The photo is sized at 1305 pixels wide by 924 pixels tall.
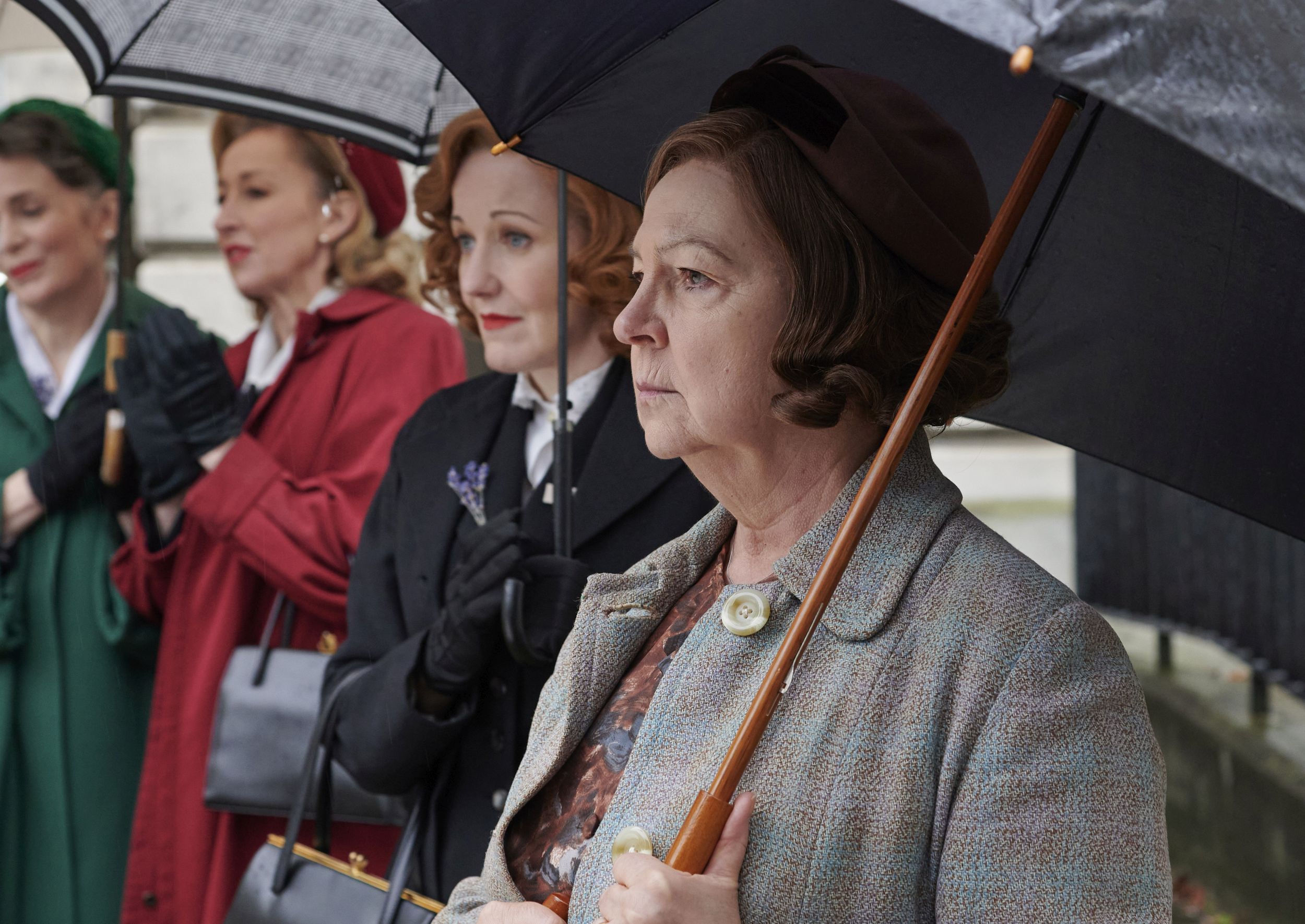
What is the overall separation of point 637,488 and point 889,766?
1.19 metres

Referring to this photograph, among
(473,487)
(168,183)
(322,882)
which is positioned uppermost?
(168,183)

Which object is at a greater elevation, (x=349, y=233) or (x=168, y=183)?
(x=168, y=183)

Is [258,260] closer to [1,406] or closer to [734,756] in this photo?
[1,406]

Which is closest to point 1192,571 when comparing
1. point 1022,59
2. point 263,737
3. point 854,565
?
point 263,737

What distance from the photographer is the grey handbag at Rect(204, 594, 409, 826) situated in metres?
3.00

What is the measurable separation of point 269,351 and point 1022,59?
3.00 meters

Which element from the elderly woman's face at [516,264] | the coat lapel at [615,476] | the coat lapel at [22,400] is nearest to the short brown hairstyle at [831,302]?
the coat lapel at [615,476]

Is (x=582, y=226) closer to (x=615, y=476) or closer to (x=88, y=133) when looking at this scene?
(x=615, y=476)

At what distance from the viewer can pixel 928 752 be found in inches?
56.6

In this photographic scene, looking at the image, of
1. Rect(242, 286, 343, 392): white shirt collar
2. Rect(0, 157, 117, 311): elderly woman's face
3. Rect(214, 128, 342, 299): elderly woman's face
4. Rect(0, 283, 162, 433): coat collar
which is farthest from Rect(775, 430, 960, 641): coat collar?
Rect(0, 157, 117, 311): elderly woman's face

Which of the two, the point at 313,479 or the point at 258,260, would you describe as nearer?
the point at 313,479

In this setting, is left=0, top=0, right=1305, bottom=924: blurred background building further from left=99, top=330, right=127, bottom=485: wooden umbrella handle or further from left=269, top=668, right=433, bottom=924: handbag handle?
left=269, top=668, right=433, bottom=924: handbag handle

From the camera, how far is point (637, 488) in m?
2.58

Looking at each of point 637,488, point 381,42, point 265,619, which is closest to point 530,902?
point 637,488
